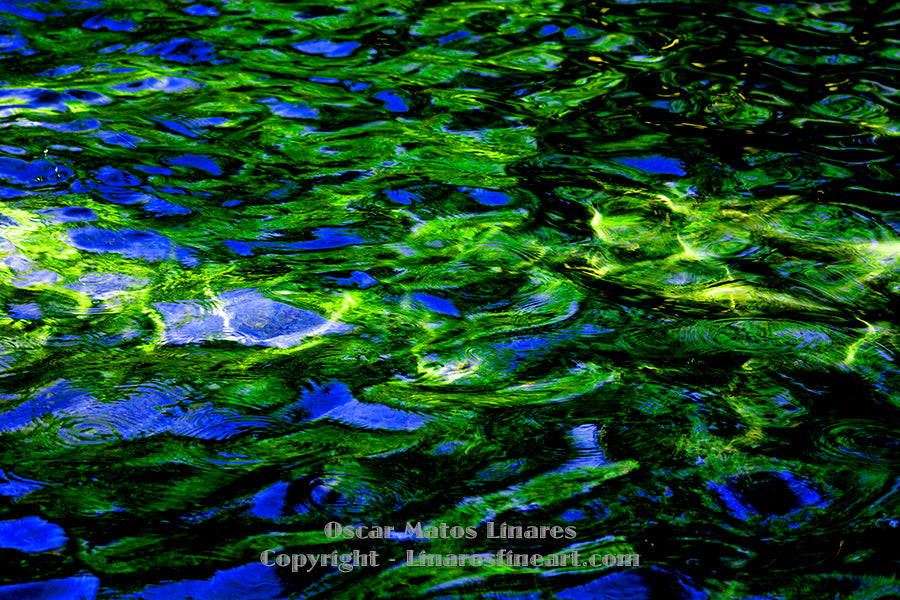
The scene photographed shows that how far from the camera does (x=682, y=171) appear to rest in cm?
305

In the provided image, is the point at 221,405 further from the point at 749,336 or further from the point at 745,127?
the point at 745,127

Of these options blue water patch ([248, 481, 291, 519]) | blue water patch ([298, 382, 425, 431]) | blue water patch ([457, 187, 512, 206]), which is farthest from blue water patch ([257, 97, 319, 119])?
blue water patch ([248, 481, 291, 519])

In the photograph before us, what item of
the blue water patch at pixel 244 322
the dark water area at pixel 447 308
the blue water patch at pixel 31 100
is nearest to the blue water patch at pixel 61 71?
the dark water area at pixel 447 308

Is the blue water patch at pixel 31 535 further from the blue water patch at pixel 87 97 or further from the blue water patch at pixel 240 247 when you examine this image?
the blue water patch at pixel 87 97

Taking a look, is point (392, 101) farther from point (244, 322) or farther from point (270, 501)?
point (270, 501)

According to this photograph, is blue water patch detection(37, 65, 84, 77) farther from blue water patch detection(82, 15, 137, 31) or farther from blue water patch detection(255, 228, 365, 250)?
Answer: blue water patch detection(255, 228, 365, 250)

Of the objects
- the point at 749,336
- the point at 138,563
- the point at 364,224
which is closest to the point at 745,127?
the point at 749,336

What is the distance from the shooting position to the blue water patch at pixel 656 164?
3061 mm

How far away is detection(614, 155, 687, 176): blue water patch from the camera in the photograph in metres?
3.06

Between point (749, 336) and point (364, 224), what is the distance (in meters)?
1.19

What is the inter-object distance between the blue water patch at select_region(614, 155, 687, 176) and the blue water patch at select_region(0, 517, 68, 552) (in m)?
2.21

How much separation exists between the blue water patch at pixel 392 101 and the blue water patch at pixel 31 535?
2.24m

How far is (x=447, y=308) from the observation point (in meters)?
2.35

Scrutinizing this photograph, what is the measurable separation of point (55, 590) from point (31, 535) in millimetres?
151
